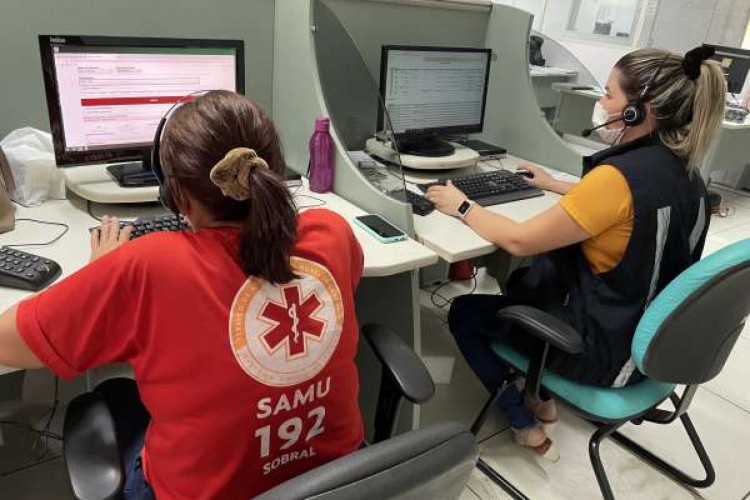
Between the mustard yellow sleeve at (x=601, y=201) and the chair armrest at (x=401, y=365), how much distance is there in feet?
1.74

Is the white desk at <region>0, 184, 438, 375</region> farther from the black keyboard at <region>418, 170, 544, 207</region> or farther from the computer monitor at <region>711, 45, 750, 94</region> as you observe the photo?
the computer monitor at <region>711, 45, 750, 94</region>

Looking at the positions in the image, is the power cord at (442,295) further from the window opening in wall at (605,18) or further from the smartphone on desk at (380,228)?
the window opening in wall at (605,18)

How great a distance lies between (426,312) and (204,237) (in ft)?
6.25

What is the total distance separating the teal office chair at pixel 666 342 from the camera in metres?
1.19

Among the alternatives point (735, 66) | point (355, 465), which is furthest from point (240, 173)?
point (735, 66)

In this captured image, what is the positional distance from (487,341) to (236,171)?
1099 millimetres

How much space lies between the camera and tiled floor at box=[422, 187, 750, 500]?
175cm

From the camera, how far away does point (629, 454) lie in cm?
192

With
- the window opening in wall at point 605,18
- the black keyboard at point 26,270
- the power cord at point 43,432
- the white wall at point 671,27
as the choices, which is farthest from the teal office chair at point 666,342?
the window opening in wall at point 605,18

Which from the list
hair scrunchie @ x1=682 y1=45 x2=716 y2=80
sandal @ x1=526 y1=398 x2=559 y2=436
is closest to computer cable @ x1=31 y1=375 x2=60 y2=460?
sandal @ x1=526 y1=398 x2=559 y2=436

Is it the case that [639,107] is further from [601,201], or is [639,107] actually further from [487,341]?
[487,341]

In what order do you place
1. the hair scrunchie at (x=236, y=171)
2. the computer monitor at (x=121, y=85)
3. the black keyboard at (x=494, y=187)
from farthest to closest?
1. the black keyboard at (x=494, y=187)
2. the computer monitor at (x=121, y=85)
3. the hair scrunchie at (x=236, y=171)

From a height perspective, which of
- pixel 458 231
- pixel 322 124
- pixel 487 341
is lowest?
pixel 487 341

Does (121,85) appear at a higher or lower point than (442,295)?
higher
